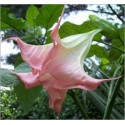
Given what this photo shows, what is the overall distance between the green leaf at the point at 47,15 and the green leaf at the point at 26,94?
10 centimetres

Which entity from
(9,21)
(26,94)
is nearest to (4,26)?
(9,21)

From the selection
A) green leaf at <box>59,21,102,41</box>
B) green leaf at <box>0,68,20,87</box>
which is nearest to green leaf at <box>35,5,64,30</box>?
green leaf at <box>59,21,102,41</box>

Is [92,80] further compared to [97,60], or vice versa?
[97,60]

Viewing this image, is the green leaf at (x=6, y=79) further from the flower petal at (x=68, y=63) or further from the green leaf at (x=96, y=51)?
the green leaf at (x=96, y=51)

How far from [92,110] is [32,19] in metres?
0.34

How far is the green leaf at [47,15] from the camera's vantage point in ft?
1.38

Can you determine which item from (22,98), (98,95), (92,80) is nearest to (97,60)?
(98,95)

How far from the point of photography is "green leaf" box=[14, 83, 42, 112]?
0.36 meters

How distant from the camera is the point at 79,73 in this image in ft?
0.81

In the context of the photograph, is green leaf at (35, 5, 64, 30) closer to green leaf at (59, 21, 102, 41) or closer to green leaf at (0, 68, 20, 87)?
green leaf at (59, 21, 102, 41)

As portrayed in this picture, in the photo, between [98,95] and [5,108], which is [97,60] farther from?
[5,108]

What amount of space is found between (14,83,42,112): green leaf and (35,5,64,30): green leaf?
103mm

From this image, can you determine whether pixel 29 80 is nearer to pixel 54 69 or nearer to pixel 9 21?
pixel 54 69

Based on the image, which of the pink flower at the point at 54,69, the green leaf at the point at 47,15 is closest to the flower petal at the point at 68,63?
the pink flower at the point at 54,69
